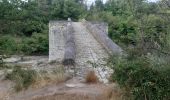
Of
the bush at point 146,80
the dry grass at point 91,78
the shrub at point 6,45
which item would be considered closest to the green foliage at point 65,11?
the shrub at point 6,45

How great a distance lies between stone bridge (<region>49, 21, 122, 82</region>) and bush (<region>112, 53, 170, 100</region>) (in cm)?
323

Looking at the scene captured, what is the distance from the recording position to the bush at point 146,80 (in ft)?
24.0

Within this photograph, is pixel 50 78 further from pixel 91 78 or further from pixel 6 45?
pixel 6 45

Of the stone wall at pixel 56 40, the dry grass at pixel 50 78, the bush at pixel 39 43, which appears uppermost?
the dry grass at pixel 50 78

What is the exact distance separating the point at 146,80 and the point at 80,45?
36.3ft

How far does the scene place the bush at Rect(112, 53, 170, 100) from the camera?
7309mm

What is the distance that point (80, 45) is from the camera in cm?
1838

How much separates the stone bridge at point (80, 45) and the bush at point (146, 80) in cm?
323

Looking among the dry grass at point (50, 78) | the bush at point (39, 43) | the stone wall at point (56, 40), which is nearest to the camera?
the dry grass at point (50, 78)

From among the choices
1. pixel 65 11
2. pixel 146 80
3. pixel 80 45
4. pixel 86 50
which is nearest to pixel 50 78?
pixel 146 80

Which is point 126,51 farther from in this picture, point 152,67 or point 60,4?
point 60,4

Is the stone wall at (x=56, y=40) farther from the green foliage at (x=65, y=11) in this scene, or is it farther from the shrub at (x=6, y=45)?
the green foliage at (x=65, y=11)

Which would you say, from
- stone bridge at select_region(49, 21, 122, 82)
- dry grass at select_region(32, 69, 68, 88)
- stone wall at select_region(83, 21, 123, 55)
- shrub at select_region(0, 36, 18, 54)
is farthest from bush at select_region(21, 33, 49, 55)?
dry grass at select_region(32, 69, 68, 88)

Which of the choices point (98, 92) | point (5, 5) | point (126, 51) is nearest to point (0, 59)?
point (5, 5)
